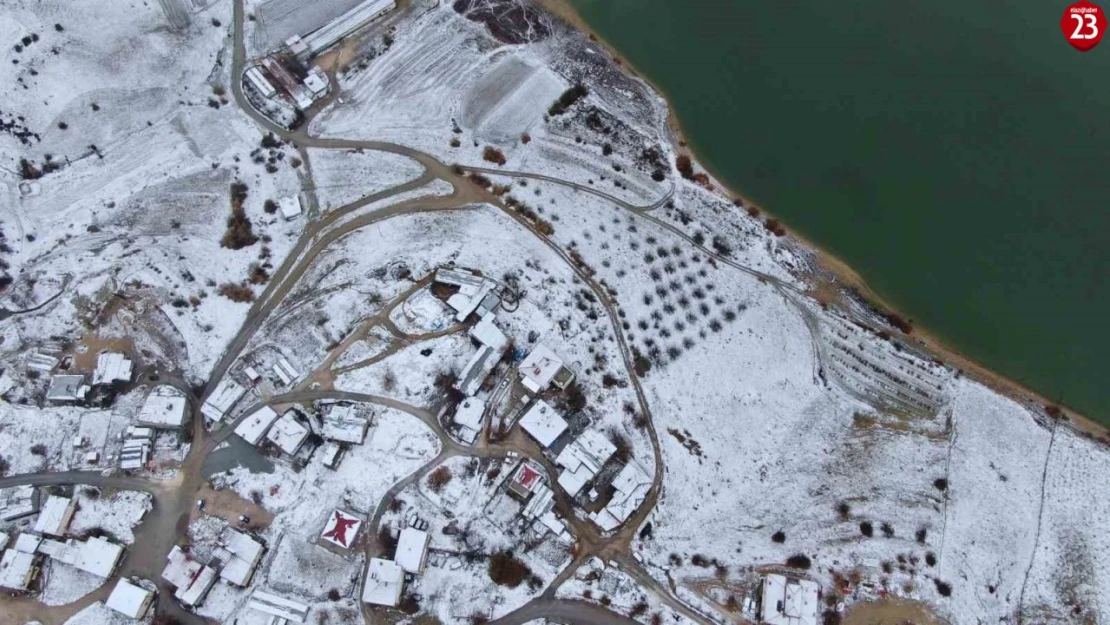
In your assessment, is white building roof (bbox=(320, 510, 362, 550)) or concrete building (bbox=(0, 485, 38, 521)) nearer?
white building roof (bbox=(320, 510, 362, 550))

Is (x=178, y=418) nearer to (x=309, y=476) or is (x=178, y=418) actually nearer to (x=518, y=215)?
(x=309, y=476)

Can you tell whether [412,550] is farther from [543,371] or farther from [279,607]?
[543,371]

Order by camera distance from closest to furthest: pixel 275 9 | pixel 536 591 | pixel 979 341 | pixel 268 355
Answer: pixel 536 591
pixel 268 355
pixel 979 341
pixel 275 9

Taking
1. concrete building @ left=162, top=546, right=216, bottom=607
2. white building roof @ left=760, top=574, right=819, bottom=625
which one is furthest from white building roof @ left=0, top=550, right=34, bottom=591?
white building roof @ left=760, top=574, right=819, bottom=625

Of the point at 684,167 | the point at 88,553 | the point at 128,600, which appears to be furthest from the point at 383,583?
the point at 684,167

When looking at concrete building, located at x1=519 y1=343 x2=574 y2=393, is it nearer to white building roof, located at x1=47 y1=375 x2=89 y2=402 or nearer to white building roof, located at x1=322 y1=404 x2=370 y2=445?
white building roof, located at x1=322 y1=404 x2=370 y2=445

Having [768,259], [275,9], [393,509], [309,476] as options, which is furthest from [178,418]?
[768,259]

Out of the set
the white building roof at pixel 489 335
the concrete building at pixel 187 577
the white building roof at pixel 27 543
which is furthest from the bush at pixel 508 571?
the white building roof at pixel 27 543
